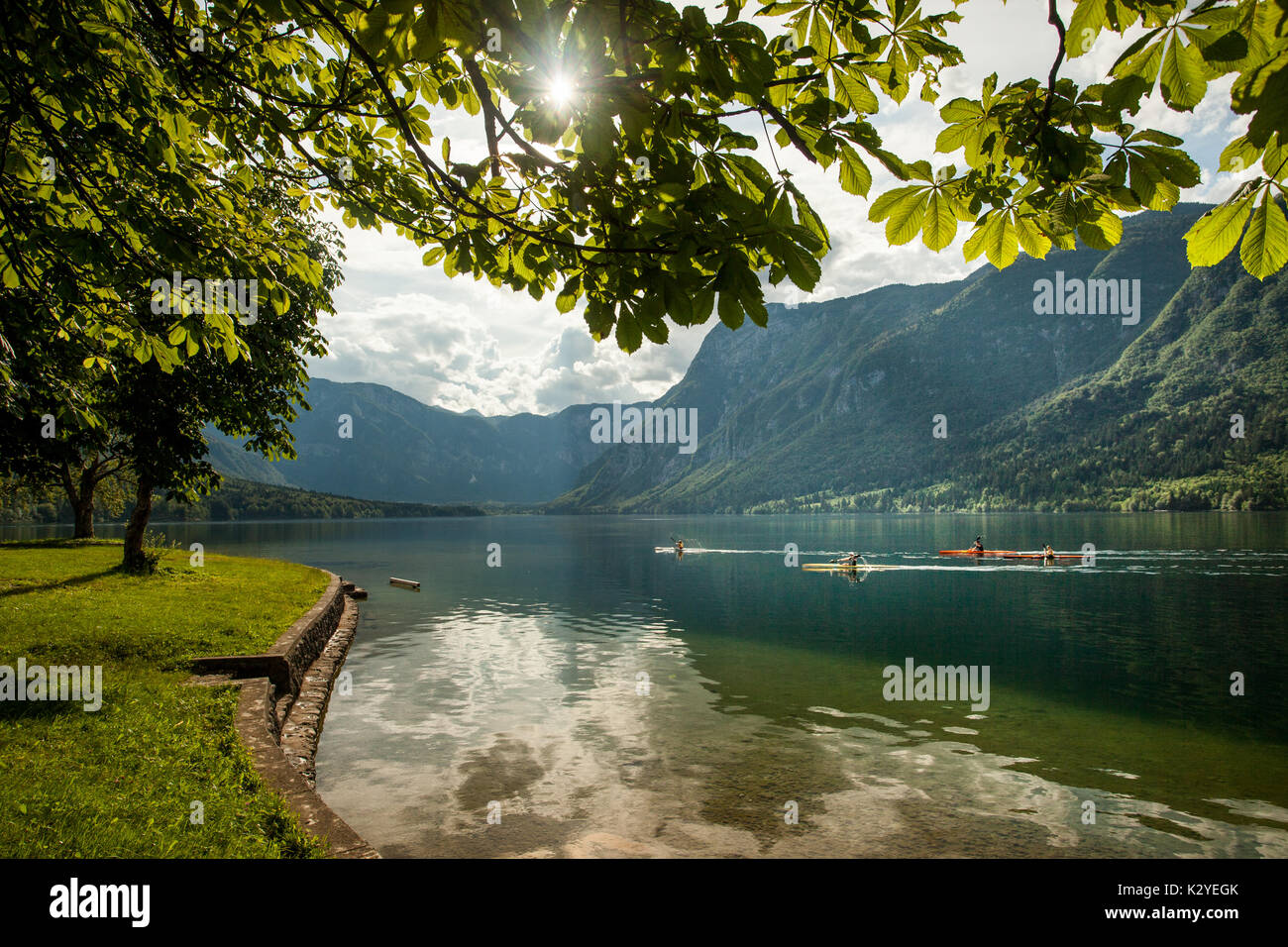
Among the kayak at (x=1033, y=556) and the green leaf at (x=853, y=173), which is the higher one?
the green leaf at (x=853, y=173)

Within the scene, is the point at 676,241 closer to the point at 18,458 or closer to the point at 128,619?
the point at 128,619

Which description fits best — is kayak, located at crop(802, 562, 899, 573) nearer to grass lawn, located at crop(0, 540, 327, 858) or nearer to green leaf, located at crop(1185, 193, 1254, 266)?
grass lawn, located at crop(0, 540, 327, 858)

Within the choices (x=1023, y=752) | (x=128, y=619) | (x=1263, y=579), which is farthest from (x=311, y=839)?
(x=1263, y=579)

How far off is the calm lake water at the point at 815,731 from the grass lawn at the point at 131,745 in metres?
3.70

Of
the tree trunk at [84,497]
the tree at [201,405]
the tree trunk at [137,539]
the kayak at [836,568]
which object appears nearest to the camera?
the tree at [201,405]

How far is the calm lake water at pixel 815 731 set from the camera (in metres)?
12.2

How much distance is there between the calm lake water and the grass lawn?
370 centimetres

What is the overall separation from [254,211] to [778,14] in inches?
262

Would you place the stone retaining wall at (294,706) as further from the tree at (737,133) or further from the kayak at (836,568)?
the kayak at (836,568)

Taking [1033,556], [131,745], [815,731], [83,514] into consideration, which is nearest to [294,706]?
[131,745]

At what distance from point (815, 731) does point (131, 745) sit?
15.4 metres

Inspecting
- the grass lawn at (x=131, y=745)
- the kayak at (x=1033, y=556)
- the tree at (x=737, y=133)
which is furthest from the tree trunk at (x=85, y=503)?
the kayak at (x=1033, y=556)

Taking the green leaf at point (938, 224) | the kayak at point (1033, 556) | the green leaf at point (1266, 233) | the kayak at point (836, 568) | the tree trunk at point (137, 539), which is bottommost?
the kayak at point (836, 568)

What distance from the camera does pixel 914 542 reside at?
100625 mm
